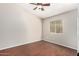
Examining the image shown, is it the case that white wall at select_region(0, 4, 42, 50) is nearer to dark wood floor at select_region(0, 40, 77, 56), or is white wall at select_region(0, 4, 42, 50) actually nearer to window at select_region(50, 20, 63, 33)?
dark wood floor at select_region(0, 40, 77, 56)

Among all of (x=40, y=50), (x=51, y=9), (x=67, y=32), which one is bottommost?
(x=40, y=50)

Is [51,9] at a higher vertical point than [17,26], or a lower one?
higher

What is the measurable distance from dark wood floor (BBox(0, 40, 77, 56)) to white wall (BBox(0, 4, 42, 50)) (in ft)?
0.26

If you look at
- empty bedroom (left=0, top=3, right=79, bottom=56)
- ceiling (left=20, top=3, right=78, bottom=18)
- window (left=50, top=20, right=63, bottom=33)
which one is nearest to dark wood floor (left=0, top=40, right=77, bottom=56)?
empty bedroom (left=0, top=3, right=79, bottom=56)

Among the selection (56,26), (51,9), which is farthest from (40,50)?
(51,9)

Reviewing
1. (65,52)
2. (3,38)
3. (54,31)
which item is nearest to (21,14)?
(3,38)

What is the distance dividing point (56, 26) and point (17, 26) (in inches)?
24.1

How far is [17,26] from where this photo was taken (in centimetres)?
160

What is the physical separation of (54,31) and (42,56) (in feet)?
1.42

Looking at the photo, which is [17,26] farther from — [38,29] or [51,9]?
[51,9]

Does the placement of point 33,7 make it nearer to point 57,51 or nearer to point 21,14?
point 21,14

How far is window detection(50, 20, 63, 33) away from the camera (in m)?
1.63

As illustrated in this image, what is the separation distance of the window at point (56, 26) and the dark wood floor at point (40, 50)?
23 cm

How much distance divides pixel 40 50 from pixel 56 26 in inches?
17.9
